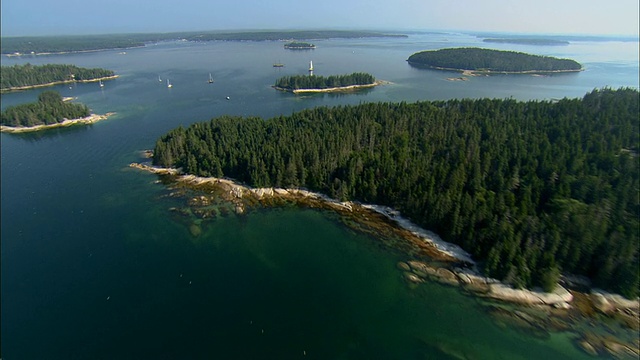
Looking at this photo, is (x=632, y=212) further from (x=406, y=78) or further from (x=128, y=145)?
(x=406, y=78)

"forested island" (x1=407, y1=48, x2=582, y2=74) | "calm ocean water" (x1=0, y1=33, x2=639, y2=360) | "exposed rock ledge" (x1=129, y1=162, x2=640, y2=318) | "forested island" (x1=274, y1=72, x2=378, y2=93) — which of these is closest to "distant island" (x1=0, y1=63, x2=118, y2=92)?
"forested island" (x1=274, y1=72, x2=378, y2=93)

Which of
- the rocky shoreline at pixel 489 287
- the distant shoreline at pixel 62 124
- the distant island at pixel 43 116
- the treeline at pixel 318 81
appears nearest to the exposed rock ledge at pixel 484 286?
the rocky shoreline at pixel 489 287

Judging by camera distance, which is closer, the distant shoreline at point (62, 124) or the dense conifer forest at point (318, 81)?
the distant shoreline at point (62, 124)

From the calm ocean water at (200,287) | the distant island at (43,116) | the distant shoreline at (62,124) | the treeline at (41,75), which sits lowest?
the calm ocean water at (200,287)

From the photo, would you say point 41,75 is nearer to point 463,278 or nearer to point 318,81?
point 318,81

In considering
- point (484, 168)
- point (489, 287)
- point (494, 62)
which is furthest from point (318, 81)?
point (489, 287)

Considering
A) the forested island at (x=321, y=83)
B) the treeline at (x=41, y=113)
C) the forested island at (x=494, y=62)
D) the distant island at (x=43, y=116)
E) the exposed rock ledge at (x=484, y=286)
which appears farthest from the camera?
the forested island at (x=494, y=62)

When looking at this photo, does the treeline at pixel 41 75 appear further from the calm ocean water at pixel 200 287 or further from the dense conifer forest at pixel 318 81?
the calm ocean water at pixel 200 287
